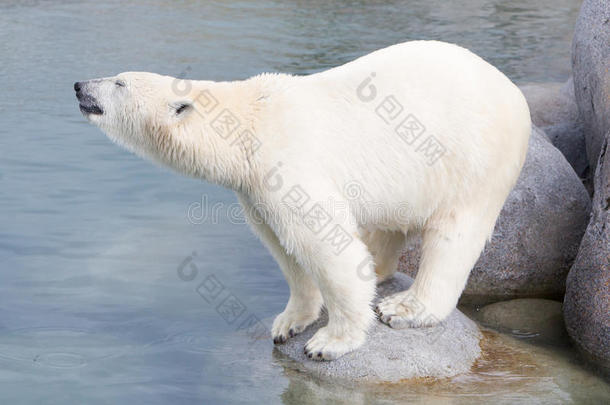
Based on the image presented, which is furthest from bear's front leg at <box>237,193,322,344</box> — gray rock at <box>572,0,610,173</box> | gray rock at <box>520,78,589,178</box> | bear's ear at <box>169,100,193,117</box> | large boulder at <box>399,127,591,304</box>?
gray rock at <box>520,78,589,178</box>

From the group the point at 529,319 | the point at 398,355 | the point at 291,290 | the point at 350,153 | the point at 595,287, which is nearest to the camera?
the point at 350,153

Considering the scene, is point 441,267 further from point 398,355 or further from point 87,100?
point 87,100

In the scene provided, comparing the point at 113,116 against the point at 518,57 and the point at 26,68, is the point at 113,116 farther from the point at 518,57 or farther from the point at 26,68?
the point at 518,57

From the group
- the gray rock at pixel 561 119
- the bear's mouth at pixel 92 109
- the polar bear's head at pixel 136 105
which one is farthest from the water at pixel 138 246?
the gray rock at pixel 561 119

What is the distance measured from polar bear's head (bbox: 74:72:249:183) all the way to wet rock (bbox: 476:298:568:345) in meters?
2.36

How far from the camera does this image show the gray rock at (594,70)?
6348mm

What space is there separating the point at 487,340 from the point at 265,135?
6.32 ft

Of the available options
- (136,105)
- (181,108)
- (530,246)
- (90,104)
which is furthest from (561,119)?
(90,104)

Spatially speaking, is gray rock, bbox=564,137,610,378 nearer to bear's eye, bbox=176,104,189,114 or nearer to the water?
the water

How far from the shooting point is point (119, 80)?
421 centimetres

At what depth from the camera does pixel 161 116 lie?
13.7 ft

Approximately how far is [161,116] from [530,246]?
9.78 ft

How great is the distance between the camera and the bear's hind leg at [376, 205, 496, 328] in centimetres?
462

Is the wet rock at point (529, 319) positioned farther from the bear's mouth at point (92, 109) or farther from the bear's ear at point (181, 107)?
the bear's mouth at point (92, 109)
